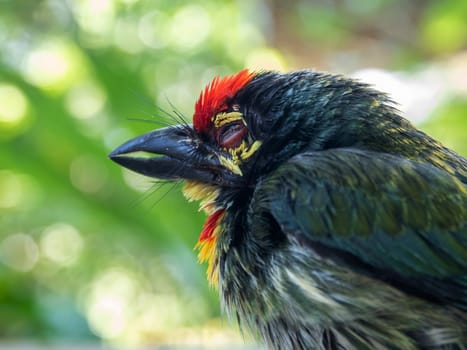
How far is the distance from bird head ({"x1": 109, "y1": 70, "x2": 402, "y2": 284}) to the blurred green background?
299 millimetres

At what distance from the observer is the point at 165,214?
4.15m

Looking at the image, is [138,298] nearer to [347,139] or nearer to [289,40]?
[289,40]

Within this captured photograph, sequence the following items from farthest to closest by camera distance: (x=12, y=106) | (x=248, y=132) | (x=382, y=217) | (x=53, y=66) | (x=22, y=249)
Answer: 1. (x=22, y=249)
2. (x=53, y=66)
3. (x=12, y=106)
4. (x=248, y=132)
5. (x=382, y=217)

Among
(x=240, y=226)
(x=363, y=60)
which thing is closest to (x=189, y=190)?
(x=240, y=226)

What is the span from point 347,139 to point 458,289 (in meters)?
0.47

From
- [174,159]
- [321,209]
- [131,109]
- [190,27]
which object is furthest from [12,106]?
[190,27]

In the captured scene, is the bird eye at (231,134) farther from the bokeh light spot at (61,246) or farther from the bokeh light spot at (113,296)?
the bokeh light spot at (61,246)

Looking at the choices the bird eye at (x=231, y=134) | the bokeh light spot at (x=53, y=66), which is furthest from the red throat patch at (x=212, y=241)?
the bokeh light spot at (x=53, y=66)

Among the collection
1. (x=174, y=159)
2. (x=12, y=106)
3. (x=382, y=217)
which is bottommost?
(x=382, y=217)

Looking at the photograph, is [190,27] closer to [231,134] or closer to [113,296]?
[113,296]

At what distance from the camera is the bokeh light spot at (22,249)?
7430 mm

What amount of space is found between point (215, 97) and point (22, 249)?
21.5 ft

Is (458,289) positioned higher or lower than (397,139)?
lower

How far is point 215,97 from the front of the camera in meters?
1.79
